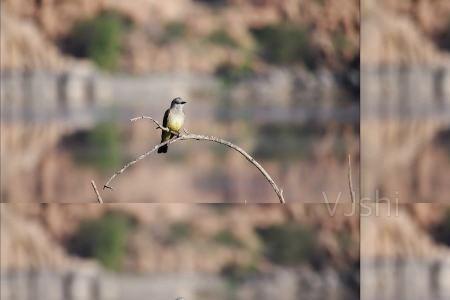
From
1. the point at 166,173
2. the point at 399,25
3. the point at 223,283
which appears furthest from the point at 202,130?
the point at 399,25

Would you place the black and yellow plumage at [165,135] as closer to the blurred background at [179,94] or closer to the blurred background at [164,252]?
the blurred background at [179,94]

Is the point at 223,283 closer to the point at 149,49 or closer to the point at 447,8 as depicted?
the point at 149,49

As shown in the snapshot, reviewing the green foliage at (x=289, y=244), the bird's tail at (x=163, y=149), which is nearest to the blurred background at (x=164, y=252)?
the green foliage at (x=289, y=244)

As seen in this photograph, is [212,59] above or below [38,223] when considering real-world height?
above

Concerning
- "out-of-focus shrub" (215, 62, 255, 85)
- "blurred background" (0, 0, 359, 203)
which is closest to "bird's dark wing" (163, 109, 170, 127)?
"blurred background" (0, 0, 359, 203)

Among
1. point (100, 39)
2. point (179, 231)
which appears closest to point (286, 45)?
point (100, 39)

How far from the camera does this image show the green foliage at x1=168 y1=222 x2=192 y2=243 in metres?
4.64

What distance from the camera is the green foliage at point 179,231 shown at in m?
4.64

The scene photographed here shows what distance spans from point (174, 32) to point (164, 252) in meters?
1.00

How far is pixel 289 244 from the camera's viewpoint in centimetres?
464

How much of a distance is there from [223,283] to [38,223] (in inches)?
35.1

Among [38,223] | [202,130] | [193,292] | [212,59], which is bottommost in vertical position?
[193,292]

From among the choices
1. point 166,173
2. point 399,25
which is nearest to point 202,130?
point 166,173

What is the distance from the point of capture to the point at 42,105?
15.1 ft
